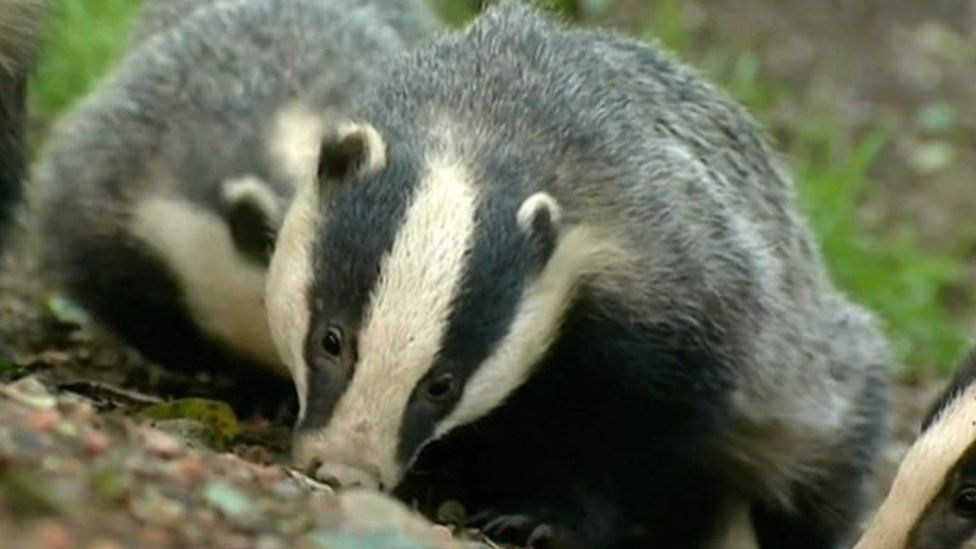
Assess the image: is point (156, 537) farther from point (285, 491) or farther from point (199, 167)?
point (199, 167)

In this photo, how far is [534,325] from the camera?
458 cm

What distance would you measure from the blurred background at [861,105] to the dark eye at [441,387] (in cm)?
328

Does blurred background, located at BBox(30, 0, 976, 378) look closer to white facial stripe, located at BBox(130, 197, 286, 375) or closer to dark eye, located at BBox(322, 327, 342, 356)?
white facial stripe, located at BBox(130, 197, 286, 375)

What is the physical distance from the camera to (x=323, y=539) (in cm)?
361

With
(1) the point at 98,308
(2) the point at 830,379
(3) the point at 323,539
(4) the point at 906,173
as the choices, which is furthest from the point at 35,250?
(4) the point at 906,173

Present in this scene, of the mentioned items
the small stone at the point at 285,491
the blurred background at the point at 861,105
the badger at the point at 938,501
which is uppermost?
the small stone at the point at 285,491

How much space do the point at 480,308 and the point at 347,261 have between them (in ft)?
0.82

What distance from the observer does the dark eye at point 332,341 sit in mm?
4363

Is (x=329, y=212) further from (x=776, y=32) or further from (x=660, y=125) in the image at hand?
(x=776, y=32)

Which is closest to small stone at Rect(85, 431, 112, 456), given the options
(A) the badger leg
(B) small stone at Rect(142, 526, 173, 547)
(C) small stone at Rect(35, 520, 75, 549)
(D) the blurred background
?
(B) small stone at Rect(142, 526, 173, 547)

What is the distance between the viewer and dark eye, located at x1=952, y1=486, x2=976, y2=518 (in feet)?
15.7

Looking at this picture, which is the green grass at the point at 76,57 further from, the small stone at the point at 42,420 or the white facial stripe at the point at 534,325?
the small stone at the point at 42,420

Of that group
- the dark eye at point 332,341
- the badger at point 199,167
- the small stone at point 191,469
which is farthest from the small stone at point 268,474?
the badger at point 199,167

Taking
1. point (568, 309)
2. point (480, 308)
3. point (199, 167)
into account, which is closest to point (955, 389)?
point (568, 309)
